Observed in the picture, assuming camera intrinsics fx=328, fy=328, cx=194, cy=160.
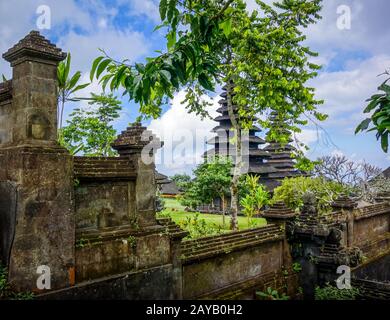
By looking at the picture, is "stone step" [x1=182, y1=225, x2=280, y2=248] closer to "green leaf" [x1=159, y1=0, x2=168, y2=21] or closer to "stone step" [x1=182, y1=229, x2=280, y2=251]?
"stone step" [x1=182, y1=229, x2=280, y2=251]

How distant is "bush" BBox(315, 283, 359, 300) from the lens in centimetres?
736

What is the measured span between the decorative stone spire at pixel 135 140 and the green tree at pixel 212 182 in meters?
11.6

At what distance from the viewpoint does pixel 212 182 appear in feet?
57.0

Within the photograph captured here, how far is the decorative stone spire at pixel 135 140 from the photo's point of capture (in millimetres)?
5574

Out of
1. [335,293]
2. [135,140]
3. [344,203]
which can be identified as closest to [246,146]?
[344,203]

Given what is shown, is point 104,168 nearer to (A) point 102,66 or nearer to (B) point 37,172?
(B) point 37,172

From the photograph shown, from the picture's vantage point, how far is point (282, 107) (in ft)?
39.3

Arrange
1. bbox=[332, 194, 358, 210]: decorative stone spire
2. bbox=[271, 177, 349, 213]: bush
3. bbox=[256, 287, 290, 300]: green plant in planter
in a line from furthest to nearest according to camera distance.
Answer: bbox=[271, 177, 349, 213]: bush, bbox=[332, 194, 358, 210]: decorative stone spire, bbox=[256, 287, 290, 300]: green plant in planter

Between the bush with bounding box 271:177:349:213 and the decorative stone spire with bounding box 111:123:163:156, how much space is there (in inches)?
358

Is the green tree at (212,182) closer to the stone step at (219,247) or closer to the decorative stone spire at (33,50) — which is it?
the stone step at (219,247)

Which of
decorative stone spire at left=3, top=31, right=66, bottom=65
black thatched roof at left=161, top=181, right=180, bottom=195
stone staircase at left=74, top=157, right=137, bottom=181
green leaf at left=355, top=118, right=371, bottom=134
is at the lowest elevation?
black thatched roof at left=161, top=181, right=180, bottom=195

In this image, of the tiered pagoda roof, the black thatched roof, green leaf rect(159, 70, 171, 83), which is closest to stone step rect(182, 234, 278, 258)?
green leaf rect(159, 70, 171, 83)

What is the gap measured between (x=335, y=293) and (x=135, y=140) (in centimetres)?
577

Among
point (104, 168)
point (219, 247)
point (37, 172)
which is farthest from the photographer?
point (219, 247)
